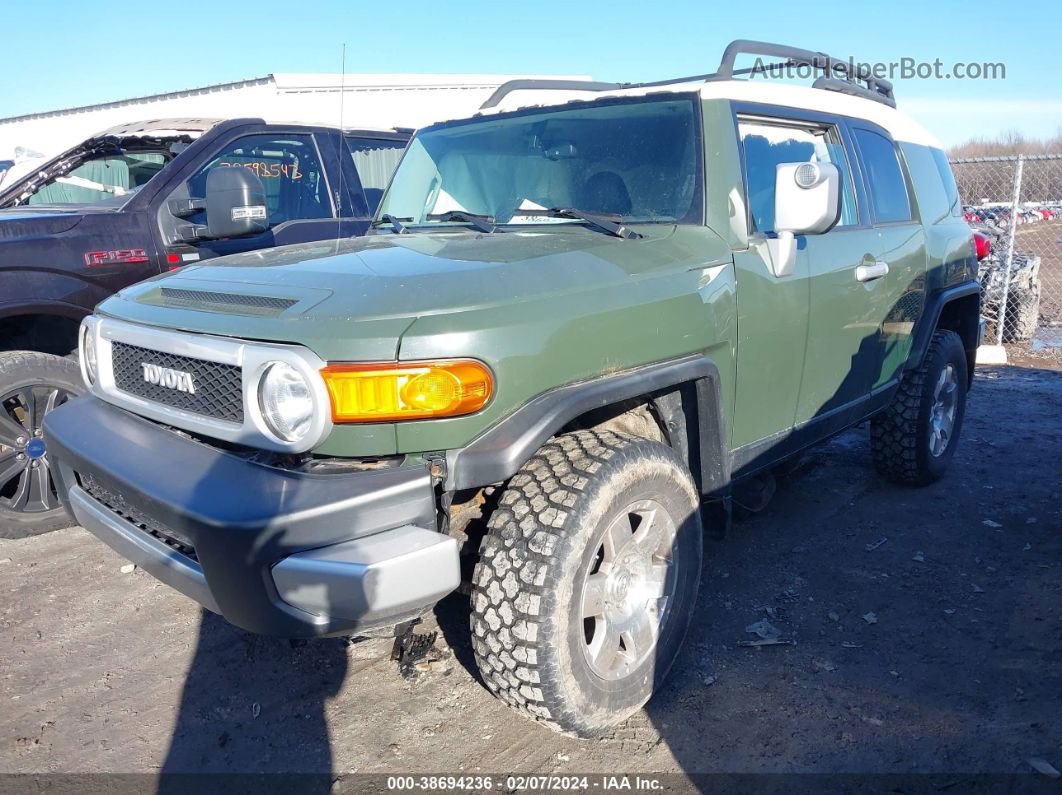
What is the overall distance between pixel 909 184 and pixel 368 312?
3.55m

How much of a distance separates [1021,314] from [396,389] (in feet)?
29.8

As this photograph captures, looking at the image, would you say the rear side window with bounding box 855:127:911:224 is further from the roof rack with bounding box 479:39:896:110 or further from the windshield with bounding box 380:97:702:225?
the windshield with bounding box 380:97:702:225

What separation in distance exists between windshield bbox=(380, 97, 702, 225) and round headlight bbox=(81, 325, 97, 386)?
1380mm

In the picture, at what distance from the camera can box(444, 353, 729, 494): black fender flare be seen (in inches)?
89.1

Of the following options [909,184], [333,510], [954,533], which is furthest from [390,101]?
[333,510]

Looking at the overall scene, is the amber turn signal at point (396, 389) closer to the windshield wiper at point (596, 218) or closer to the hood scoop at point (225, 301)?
the hood scoop at point (225, 301)

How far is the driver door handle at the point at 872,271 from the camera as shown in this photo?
150 inches

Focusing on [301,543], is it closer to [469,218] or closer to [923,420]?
[469,218]

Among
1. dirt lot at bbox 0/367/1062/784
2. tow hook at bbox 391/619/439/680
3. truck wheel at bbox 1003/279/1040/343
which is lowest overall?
dirt lot at bbox 0/367/1062/784

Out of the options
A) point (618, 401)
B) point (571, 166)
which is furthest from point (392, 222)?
point (618, 401)

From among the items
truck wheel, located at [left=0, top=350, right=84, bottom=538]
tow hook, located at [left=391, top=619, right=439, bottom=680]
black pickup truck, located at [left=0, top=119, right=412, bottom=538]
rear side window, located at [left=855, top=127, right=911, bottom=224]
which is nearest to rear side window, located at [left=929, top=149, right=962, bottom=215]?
rear side window, located at [left=855, top=127, right=911, bottom=224]

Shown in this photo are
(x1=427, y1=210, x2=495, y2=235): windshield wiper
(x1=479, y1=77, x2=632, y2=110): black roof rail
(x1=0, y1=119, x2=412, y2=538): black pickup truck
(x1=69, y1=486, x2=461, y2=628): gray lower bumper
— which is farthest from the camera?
(x1=0, y1=119, x2=412, y2=538): black pickup truck

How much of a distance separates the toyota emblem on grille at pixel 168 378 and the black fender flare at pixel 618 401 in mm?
877

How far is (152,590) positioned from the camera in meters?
3.83
